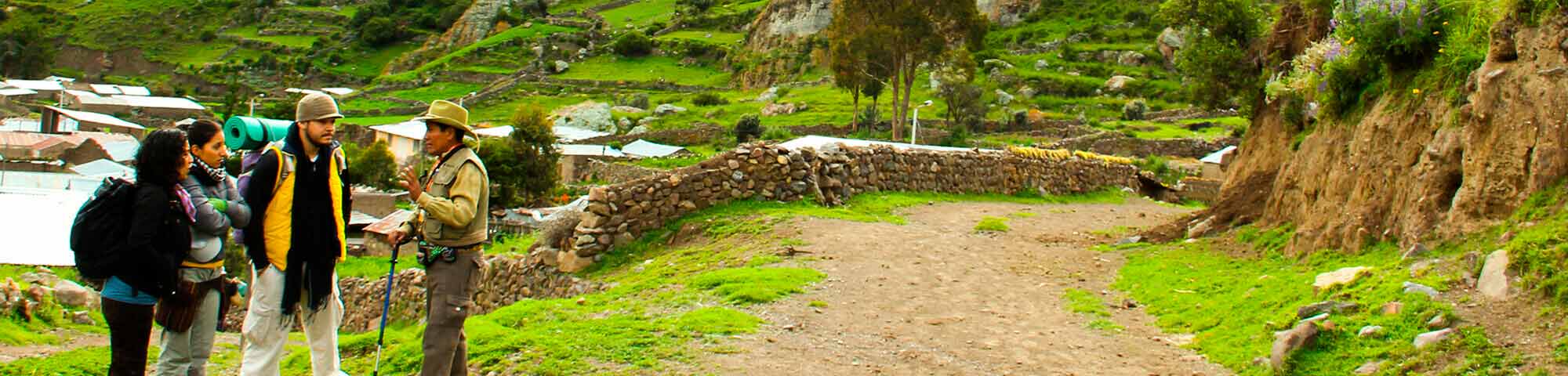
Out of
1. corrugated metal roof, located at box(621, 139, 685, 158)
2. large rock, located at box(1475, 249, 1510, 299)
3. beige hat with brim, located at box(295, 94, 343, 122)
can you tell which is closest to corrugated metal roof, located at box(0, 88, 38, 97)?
corrugated metal roof, located at box(621, 139, 685, 158)

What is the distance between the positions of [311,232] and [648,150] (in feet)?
133

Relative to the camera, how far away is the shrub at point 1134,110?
50219mm

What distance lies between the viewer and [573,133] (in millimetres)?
52562

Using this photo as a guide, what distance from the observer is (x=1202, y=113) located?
49.3 meters

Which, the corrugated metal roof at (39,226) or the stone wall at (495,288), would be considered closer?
the stone wall at (495,288)

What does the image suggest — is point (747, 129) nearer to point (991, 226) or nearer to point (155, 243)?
point (991, 226)

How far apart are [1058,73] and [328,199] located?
5621 cm

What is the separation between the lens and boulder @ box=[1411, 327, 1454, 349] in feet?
19.2

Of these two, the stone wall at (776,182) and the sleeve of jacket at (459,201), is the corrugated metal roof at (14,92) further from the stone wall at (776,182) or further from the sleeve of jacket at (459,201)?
the sleeve of jacket at (459,201)

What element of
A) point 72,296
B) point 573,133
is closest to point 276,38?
point 573,133

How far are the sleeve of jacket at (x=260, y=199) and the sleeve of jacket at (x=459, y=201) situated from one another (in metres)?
0.67

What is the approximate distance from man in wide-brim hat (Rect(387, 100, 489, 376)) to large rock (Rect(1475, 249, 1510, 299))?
501 cm

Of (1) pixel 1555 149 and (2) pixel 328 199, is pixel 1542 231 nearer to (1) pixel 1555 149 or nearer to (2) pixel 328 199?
(1) pixel 1555 149

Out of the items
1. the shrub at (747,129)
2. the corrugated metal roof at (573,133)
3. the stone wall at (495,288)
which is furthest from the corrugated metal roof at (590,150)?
the stone wall at (495,288)
